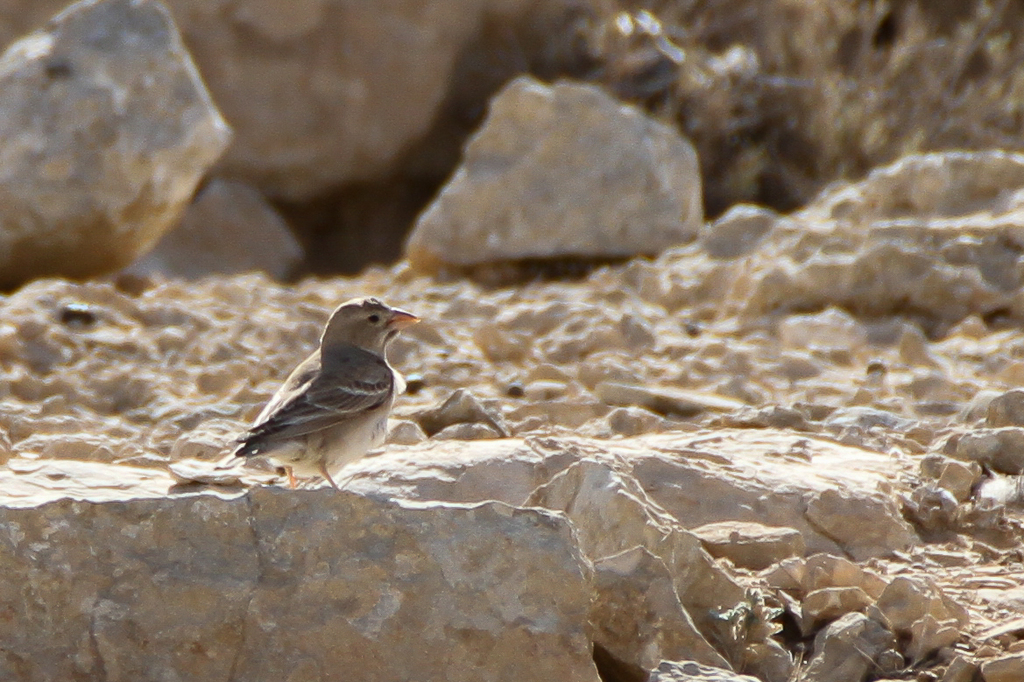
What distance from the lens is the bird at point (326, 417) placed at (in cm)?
406

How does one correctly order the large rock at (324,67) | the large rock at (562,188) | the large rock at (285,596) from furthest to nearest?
the large rock at (324,67) → the large rock at (562,188) → the large rock at (285,596)

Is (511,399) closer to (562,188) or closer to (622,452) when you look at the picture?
(622,452)

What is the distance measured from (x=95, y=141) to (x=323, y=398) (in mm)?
3361

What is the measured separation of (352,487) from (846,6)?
7.27m

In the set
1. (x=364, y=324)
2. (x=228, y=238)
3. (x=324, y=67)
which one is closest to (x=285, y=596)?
(x=364, y=324)

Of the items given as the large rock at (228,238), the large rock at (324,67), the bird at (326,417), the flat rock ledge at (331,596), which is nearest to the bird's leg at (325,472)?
the bird at (326,417)

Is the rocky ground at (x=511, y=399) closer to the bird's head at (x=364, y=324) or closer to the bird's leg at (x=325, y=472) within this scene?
the bird's leg at (x=325, y=472)

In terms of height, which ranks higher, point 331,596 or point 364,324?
point 331,596

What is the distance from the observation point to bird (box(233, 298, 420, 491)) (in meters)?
4.06

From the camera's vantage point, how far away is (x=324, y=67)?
10.2m

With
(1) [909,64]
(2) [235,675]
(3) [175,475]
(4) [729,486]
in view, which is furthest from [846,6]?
(2) [235,675]

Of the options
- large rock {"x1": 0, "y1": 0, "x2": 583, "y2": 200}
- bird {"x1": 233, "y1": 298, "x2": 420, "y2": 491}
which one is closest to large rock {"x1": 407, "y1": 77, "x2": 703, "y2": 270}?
large rock {"x1": 0, "y1": 0, "x2": 583, "y2": 200}


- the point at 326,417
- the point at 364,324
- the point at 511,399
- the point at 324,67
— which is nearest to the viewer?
the point at 326,417

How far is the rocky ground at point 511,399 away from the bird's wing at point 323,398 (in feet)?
0.58
